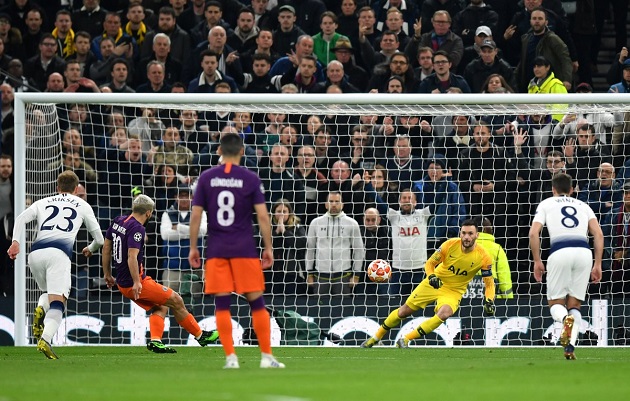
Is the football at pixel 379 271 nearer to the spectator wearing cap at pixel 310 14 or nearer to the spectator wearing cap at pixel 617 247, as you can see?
the spectator wearing cap at pixel 617 247

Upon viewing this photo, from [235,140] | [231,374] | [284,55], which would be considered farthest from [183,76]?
[231,374]

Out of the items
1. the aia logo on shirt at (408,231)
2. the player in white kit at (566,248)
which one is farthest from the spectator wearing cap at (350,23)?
the player in white kit at (566,248)

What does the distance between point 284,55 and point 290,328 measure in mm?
5531

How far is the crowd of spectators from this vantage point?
16969 millimetres

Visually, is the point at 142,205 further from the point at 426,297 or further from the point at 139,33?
the point at 139,33

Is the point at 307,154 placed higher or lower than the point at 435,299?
higher

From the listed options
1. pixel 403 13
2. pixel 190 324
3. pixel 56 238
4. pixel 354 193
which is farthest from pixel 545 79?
pixel 56 238

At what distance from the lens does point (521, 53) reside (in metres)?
19.4

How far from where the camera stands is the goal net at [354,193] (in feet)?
54.1

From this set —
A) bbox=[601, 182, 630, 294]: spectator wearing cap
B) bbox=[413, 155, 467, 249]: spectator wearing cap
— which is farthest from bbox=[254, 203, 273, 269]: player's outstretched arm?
bbox=[601, 182, 630, 294]: spectator wearing cap

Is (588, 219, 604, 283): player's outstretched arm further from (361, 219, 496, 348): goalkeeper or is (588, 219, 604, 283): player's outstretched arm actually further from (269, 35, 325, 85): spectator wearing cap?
(269, 35, 325, 85): spectator wearing cap

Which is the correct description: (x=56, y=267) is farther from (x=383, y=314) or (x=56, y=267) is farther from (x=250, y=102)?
(x=383, y=314)

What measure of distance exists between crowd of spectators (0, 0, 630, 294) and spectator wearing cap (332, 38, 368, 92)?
0.02 meters

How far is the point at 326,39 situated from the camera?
773 inches
